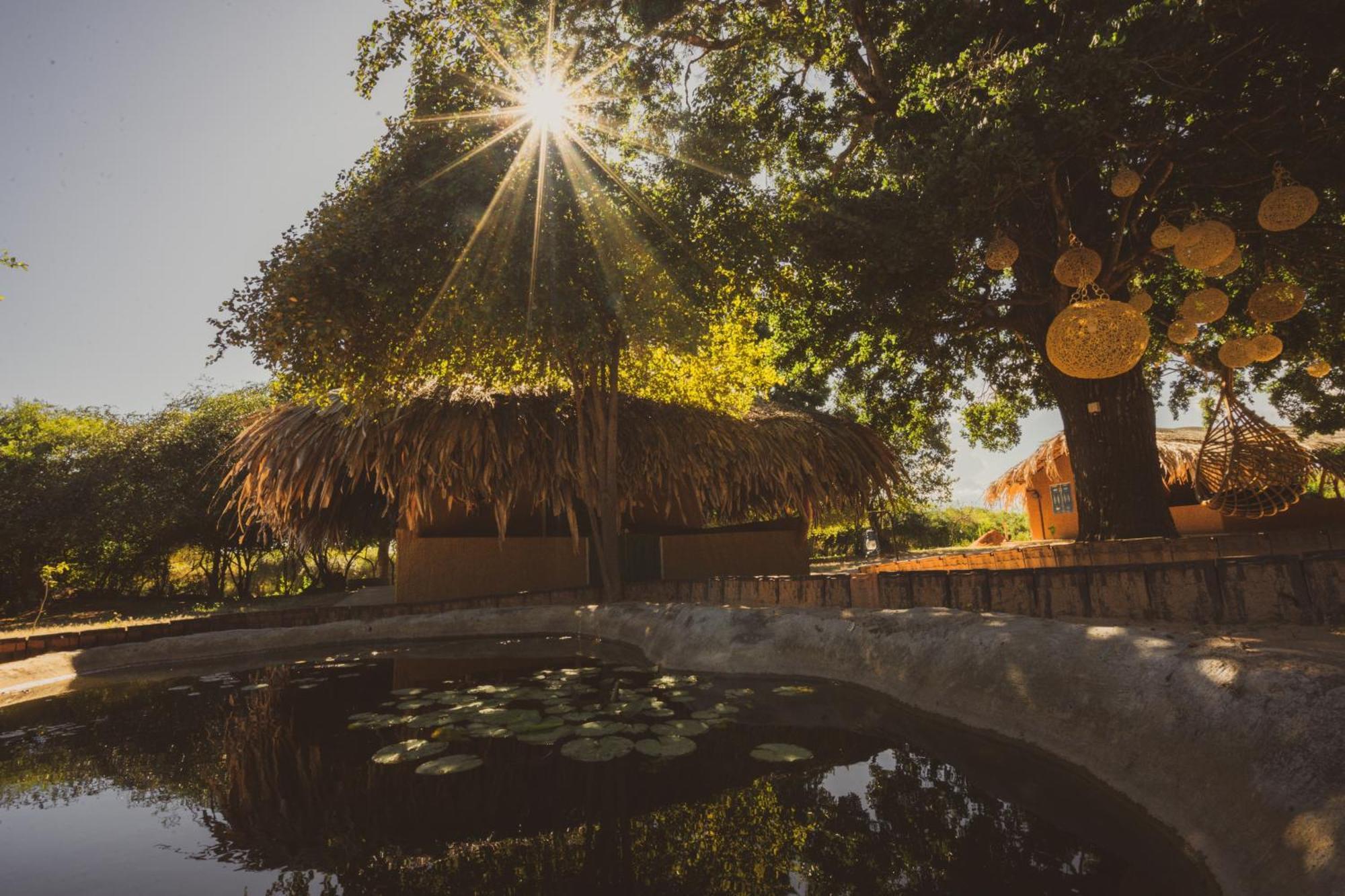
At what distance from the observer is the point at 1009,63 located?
5566 mm

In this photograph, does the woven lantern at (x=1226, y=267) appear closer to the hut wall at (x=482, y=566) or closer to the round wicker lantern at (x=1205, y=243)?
the round wicker lantern at (x=1205, y=243)

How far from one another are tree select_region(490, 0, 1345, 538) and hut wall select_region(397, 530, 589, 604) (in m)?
5.29

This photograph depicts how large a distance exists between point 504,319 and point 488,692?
13.0ft

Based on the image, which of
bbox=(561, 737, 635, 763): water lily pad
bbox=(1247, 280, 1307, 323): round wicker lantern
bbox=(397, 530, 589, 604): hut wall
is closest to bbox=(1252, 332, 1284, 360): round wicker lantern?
bbox=(1247, 280, 1307, 323): round wicker lantern

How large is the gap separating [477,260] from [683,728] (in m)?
5.30

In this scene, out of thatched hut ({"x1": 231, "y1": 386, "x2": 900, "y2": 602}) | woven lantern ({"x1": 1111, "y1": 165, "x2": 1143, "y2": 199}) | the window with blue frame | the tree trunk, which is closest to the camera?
woven lantern ({"x1": 1111, "y1": 165, "x2": 1143, "y2": 199})

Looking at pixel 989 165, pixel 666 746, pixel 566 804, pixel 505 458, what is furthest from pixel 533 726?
pixel 505 458

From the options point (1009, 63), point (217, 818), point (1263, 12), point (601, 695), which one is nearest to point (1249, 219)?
point (1263, 12)

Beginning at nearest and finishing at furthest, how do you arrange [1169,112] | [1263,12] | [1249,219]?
[1263,12]
[1169,112]
[1249,219]

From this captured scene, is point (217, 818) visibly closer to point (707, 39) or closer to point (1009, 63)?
point (1009, 63)

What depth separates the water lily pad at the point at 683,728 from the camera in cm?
262

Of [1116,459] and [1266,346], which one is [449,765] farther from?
[1266,346]

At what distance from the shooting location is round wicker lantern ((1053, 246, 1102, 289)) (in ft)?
19.6

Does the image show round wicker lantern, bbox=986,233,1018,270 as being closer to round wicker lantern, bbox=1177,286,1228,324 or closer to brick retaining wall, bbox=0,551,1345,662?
round wicker lantern, bbox=1177,286,1228,324
